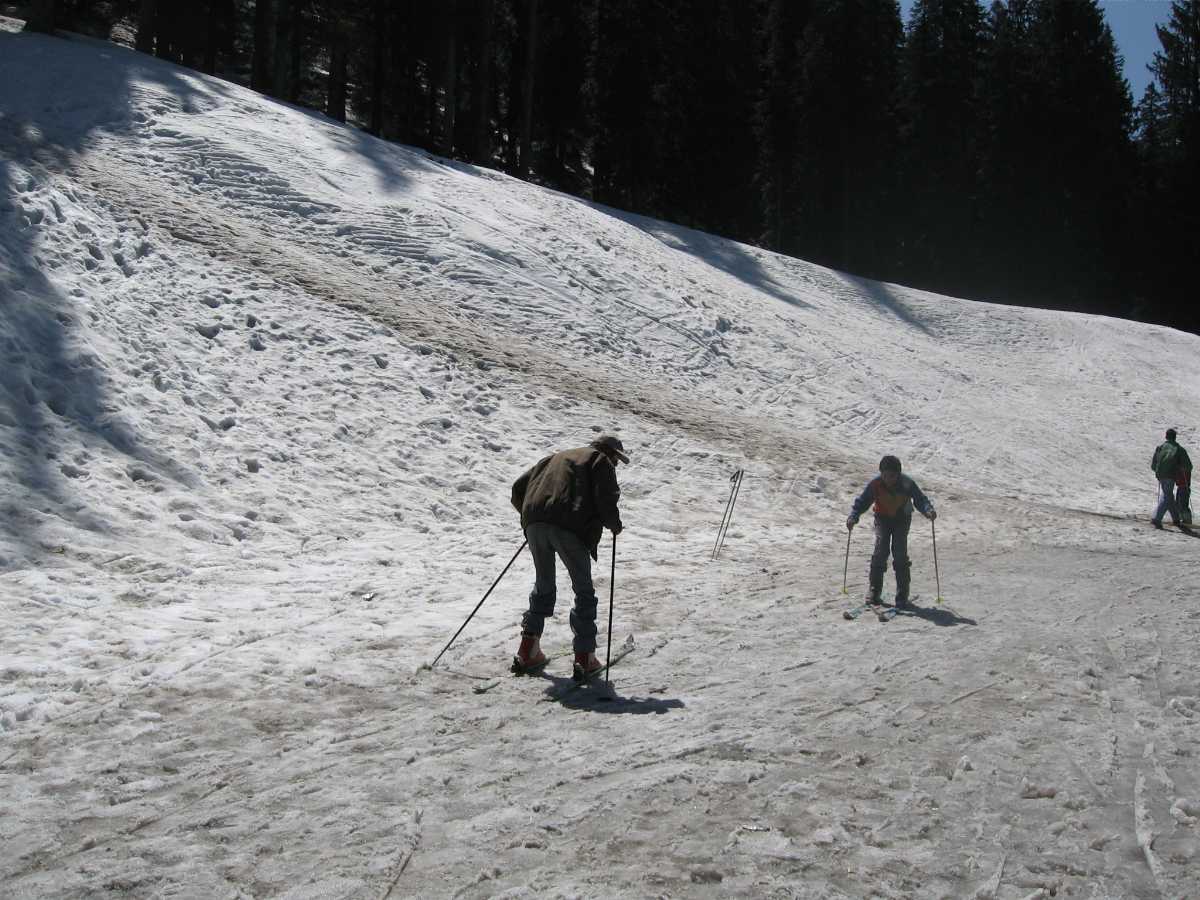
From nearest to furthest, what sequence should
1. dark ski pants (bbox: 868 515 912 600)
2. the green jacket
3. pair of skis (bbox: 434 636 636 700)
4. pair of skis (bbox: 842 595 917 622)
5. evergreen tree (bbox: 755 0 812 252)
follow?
1. pair of skis (bbox: 434 636 636 700)
2. pair of skis (bbox: 842 595 917 622)
3. dark ski pants (bbox: 868 515 912 600)
4. the green jacket
5. evergreen tree (bbox: 755 0 812 252)

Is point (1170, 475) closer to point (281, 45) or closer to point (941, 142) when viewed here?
point (281, 45)

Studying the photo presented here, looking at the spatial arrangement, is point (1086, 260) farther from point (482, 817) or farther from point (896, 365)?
point (482, 817)

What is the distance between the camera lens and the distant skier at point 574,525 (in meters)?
7.12

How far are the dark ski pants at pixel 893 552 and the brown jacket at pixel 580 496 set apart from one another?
3.81 metres

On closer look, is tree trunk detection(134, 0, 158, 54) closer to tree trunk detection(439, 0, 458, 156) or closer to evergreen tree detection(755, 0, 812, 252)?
tree trunk detection(439, 0, 458, 156)

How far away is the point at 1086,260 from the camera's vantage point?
50.8 metres

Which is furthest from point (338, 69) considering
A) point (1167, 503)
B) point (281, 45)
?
point (1167, 503)

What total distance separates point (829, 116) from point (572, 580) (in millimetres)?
41478

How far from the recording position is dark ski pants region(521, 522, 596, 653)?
7.18 m

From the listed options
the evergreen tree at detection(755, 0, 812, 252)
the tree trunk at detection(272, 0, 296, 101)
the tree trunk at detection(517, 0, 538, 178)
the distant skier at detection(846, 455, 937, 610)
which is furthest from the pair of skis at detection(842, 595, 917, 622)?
the evergreen tree at detection(755, 0, 812, 252)

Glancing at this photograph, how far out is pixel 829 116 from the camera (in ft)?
146

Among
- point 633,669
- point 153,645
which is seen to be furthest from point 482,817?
point 153,645

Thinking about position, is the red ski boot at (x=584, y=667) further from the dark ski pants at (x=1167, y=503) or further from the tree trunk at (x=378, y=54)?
the tree trunk at (x=378, y=54)

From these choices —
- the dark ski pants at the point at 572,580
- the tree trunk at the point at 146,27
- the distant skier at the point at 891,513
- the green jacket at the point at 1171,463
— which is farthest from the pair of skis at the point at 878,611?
the tree trunk at the point at 146,27
